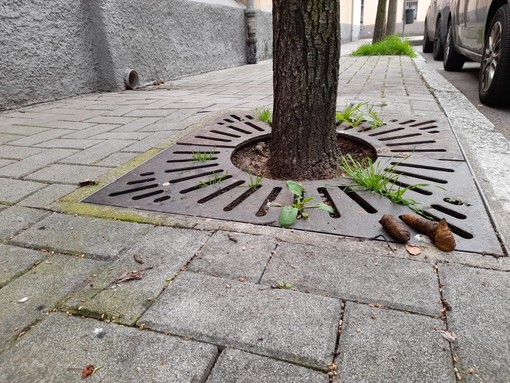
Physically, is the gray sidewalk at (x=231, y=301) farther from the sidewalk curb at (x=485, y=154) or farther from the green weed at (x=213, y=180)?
the green weed at (x=213, y=180)

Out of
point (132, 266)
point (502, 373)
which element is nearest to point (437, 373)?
point (502, 373)

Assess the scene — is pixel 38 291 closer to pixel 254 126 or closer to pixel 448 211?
pixel 448 211

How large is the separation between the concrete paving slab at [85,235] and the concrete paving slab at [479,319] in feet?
3.64

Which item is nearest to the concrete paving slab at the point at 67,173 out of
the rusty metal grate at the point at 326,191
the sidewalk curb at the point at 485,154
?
the rusty metal grate at the point at 326,191

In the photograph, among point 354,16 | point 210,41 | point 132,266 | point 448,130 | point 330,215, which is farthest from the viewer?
point 354,16

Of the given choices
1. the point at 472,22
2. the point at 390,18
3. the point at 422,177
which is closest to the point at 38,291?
the point at 422,177

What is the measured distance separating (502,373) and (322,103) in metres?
1.46

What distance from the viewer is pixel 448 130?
260 centimetres

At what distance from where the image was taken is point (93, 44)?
4.94 m

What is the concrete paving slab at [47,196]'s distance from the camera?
1.83 metres

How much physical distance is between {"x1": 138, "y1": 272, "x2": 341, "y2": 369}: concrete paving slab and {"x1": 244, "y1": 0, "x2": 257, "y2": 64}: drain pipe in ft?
27.3

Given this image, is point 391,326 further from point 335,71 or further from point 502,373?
point 335,71

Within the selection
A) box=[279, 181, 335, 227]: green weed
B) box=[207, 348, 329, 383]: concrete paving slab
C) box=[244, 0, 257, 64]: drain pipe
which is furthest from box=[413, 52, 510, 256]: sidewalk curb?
box=[244, 0, 257, 64]: drain pipe

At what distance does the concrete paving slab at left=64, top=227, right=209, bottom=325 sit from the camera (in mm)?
1125
